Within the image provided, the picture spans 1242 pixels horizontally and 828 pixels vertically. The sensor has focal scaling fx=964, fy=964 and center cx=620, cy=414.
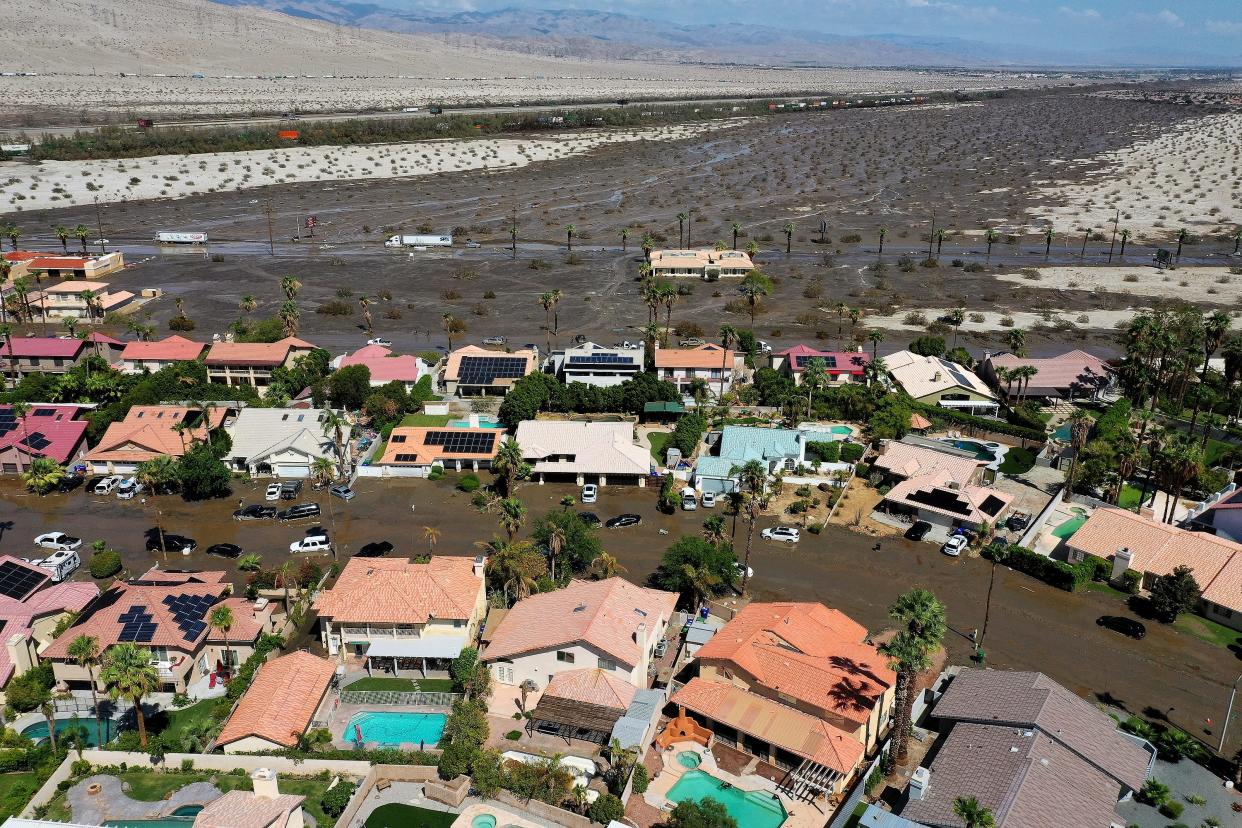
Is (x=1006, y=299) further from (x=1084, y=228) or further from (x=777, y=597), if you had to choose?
(x=777, y=597)

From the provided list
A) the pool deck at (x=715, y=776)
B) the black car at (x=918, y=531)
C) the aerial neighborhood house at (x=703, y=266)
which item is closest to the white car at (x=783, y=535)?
the black car at (x=918, y=531)

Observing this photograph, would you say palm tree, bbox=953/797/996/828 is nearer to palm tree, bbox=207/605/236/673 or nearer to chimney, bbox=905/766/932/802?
chimney, bbox=905/766/932/802

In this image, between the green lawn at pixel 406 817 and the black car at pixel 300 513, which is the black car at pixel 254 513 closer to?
the black car at pixel 300 513

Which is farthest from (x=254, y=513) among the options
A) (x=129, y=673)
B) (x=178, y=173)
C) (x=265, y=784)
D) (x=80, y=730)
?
(x=178, y=173)

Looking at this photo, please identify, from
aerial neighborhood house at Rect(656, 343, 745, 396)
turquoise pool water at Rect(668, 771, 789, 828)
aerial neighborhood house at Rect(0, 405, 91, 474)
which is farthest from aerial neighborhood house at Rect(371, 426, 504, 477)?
turquoise pool water at Rect(668, 771, 789, 828)

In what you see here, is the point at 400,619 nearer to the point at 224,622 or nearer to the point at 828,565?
the point at 224,622
